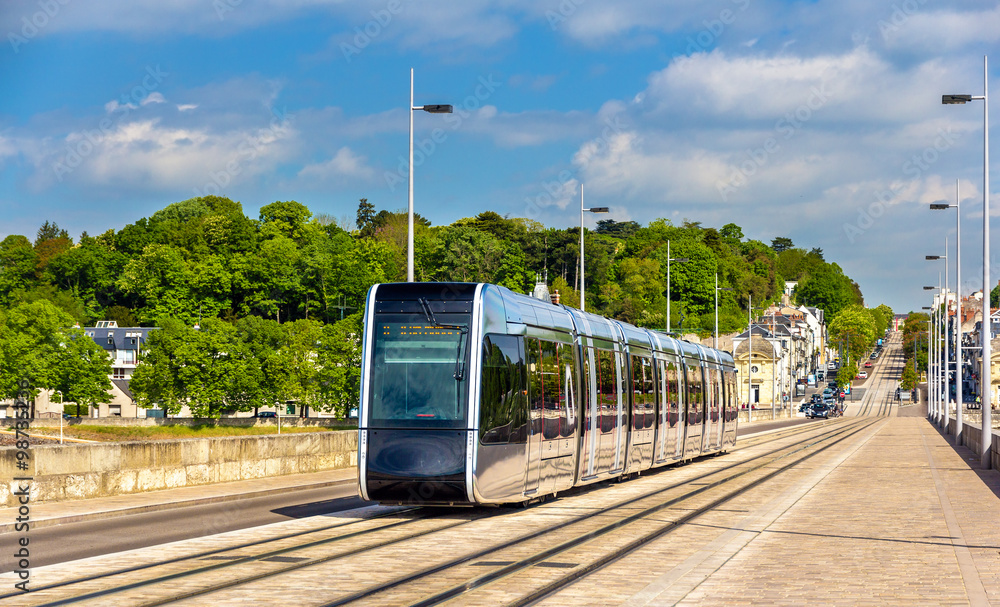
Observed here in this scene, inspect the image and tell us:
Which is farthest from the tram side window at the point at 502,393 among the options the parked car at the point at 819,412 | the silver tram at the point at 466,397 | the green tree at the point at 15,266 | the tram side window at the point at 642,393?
the green tree at the point at 15,266

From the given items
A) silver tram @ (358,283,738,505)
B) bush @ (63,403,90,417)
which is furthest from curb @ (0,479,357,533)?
bush @ (63,403,90,417)

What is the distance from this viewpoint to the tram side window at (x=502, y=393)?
16078 millimetres

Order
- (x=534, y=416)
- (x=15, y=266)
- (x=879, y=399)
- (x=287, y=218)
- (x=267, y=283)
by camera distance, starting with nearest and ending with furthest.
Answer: (x=534, y=416), (x=267, y=283), (x=15, y=266), (x=287, y=218), (x=879, y=399)

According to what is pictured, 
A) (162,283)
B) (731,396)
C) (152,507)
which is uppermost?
(162,283)

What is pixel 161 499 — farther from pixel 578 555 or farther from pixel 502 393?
pixel 578 555

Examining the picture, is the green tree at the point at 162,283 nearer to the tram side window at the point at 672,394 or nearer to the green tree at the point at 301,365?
the green tree at the point at 301,365

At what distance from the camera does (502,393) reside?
54.2 feet

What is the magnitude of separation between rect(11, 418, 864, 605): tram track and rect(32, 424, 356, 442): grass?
71.7m

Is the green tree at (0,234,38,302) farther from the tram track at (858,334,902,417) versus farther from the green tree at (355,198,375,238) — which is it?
the tram track at (858,334,902,417)

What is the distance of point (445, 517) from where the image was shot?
1717 cm

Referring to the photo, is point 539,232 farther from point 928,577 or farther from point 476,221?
point 928,577

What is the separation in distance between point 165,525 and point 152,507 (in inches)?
88.9

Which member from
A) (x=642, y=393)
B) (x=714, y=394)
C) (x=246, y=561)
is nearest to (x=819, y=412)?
(x=714, y=394)

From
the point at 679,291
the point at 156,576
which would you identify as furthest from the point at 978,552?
the point at 679,291
